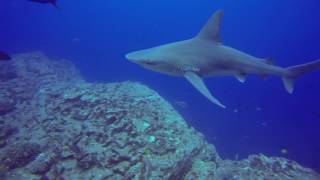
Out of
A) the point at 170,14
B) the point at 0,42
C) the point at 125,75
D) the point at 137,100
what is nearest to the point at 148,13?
the point at 170,14

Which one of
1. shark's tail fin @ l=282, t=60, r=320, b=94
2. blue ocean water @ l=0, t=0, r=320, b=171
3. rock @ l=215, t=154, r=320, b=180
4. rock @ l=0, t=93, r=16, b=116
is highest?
blue ocean water @ l=0, t=0, r=320, b=171

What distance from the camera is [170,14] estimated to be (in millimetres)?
108875

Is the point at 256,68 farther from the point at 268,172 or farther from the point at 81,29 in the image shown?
the point at 81,29

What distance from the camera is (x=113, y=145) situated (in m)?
6.33

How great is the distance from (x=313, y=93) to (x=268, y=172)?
32450 millimetres

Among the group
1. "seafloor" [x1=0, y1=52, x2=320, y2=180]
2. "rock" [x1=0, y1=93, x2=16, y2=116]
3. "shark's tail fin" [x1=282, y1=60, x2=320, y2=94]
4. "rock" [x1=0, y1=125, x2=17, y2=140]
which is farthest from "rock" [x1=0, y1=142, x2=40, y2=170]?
"shark's tail fin" [x1=282, y1=60, x2=320, y2=94]

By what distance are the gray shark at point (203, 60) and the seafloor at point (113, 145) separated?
5.57 feet

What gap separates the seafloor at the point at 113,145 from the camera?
6027 millimetres

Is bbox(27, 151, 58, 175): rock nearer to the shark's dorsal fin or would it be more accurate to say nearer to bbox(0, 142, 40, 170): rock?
bbox(0, 142, 40, 170): rock

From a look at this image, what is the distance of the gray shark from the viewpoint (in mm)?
5516

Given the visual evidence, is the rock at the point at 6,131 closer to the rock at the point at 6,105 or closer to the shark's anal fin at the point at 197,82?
the rock at the point at 6,105

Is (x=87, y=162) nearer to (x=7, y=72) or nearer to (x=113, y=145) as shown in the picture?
(x=113, y=145)

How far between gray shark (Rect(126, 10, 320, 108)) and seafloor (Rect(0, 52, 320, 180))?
5.57 ft

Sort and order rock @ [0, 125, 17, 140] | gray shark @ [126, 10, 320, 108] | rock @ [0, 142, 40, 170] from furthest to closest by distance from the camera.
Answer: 1. rock @ [0, 125, 17, 140]
2. rock @ [0, 142, 40, 170]
3. gray shark @ [126, 10, 320, 108]
